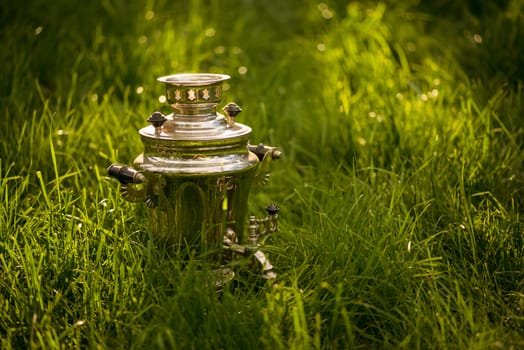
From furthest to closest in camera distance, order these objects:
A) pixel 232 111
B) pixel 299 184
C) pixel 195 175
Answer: pixel 299 184 → pixel 232 111 → pixel 195 175

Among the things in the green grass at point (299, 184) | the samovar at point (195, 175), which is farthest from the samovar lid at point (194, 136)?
the green grass at point (299, 184)

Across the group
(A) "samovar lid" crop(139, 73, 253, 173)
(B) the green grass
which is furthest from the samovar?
(B) the green grass

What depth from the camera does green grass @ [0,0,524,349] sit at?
1.99 m

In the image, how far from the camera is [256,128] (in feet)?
11.2

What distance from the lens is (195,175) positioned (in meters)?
2.08

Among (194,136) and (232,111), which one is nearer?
(194,136)

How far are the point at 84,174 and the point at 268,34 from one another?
273 centimetres

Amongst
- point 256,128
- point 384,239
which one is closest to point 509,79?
point 256,128

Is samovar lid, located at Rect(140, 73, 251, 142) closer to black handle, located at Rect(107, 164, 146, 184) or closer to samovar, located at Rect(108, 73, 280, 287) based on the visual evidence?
samovar, located at Rect(108, 73, 280, 287)

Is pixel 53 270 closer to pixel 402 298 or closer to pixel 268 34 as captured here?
pixel 402 298

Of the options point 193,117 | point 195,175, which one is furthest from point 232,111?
point 195,175

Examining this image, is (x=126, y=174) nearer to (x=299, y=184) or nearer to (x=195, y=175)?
(x=195, y=175)

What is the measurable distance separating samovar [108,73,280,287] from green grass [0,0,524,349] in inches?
4.1

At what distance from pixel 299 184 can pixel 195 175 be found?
98 centimetres
